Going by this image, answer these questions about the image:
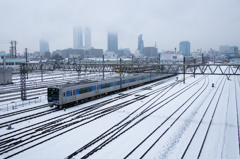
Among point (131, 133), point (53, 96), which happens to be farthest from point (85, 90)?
point (131, 133)

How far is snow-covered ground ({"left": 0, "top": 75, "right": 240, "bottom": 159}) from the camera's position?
1005cm

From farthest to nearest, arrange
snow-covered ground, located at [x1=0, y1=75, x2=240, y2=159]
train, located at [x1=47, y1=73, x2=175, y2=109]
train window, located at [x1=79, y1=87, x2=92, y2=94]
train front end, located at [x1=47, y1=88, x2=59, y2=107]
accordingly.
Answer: train window, located at [x1=79, y1=87, x2=92, y2=94]
train, located at [x1=47, y1=73, x2=175, y2=109]
train front end, located at [x1=47, y1=88, x2=59, y2=107]
snow-covered ground, located at [x1=0, y1=75, x2=240, y2=159]

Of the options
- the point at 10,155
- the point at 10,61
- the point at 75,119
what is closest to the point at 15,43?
the point at 10,61

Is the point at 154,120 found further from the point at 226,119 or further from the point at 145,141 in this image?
the point at 226,119

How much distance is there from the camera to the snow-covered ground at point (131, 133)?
10.0m

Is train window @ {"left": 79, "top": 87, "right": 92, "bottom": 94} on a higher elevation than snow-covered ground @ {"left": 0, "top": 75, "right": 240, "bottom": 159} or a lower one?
higher

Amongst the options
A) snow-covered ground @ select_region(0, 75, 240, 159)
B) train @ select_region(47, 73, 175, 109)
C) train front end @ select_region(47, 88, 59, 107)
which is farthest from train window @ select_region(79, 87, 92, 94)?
train front end @ select_region(47, 88, 59, 107)

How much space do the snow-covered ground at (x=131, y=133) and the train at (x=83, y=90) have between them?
120 centimetres

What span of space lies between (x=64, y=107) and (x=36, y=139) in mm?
7743

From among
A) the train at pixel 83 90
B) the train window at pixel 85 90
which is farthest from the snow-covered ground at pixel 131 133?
the train window at pixel 85 90

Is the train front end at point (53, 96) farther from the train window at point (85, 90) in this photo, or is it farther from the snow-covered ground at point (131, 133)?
the train window at point (85, 90)

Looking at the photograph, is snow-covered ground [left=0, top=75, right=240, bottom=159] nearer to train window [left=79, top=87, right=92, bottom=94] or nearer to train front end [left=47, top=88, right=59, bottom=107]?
train front end [left=47, top=88, right=59, bottom=107]

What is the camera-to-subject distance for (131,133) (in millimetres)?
12492

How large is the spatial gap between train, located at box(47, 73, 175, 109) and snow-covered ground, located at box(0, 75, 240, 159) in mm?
1199
